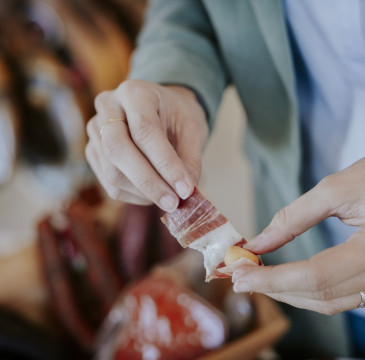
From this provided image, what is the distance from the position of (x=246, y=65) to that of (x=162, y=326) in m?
0.46

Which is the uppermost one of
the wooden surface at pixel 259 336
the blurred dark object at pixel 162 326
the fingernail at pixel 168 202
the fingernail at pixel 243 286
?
the fingernail at pixel 168 202

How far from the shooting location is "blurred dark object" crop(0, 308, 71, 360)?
641 millimetres

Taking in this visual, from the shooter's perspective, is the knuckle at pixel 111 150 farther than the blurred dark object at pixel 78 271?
No

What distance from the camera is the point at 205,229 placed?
0.34 meters

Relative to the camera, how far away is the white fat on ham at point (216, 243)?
33cm

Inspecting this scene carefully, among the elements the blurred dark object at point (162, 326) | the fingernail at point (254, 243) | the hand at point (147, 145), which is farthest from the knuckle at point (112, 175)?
the blurred dark object at point (162, 326)

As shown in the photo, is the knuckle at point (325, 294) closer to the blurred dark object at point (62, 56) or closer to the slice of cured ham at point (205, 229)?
the slice of cured ham at point (205, 229)

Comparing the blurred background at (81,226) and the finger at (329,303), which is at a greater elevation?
the blurred background at (81,226)

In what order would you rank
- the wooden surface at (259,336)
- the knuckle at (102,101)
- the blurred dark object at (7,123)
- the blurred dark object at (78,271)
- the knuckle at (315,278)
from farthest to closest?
the blurred dark object at (7,123) < the blurred dark object at (78,271) < the wooden surface at (259,336) < the knuckle at (102,101) < the knuckle at (315,278)

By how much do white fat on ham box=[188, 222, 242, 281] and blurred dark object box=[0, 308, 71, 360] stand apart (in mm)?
480

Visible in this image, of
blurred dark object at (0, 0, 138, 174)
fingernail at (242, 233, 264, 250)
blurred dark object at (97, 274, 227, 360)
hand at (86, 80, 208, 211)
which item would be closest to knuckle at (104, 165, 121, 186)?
hand at (86, 80, 208, 211)

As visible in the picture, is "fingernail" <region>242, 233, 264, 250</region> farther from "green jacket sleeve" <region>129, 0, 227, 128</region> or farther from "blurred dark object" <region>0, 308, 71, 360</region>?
"blurred dark object" <region>0, 308, 71, 360</region>

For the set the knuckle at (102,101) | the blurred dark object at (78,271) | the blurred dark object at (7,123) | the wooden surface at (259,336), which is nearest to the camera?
the knuckle at (102,101)

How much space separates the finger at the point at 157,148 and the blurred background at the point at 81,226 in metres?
0.12
